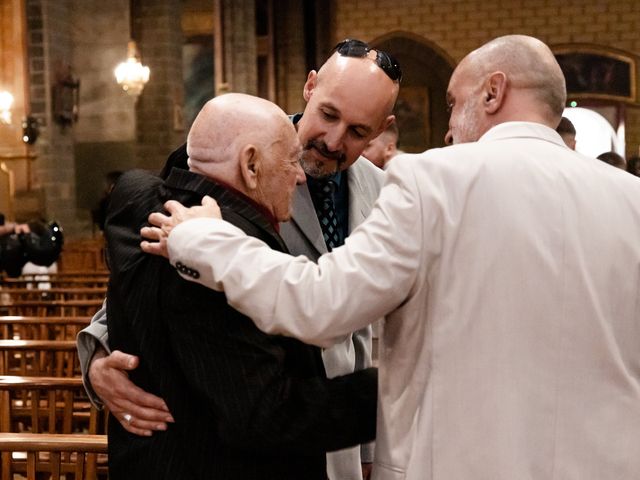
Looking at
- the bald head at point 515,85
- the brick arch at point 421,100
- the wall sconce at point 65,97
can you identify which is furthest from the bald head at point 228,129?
the brick arch at point 421,100

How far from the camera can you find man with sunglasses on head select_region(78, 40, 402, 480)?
2.17 m

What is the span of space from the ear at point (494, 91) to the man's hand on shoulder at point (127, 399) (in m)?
0.84

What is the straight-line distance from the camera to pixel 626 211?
1.56 meters

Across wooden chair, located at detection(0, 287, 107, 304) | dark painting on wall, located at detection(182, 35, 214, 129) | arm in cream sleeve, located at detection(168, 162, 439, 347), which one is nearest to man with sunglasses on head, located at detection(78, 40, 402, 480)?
arm in cream sleeve, located at detection(168, 162, 439, 347)

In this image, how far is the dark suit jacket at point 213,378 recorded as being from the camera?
155 centimetres

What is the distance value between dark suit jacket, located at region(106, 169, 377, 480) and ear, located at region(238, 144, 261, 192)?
0.04 metres

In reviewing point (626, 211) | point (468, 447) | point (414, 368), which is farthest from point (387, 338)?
point (626, 211)

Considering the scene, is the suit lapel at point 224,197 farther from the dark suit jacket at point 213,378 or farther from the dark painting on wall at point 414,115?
the dark painting on wall at point 414,115

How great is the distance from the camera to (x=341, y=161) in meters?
2.31

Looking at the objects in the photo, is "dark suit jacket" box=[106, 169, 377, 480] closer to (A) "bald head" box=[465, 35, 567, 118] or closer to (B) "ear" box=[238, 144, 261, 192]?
(B) "ear" box=[238, 144, 261, 192]

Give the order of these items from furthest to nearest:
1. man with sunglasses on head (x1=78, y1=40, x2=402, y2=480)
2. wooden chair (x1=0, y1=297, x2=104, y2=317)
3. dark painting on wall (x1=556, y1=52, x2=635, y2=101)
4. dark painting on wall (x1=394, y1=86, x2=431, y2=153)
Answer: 1. dark painting on wall (x1=394, y1=86, x2=431, y2=153)
2. dark painting on wall (x1=556, y1=52, x2=635, y2=101)
3. wooden chair (x1=0, y1=297, x2=104, y2=317)
4. man with sunglasses on head (x1=78, y1=40, x2=402, y2=480)

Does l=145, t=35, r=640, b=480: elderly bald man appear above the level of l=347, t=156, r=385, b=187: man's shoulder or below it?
below

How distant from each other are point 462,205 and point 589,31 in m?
16.6

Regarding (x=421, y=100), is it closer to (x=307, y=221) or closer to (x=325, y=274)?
(x=307, y=221)
